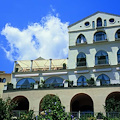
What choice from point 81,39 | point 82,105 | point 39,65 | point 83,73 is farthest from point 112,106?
point 39,65

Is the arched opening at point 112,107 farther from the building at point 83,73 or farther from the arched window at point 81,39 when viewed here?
the arched window at point 81,39

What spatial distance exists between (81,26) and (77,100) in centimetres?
1475

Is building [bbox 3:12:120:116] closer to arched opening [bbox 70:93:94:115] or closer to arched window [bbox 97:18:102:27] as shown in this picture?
arched opening [bbox 70:93:94:115]

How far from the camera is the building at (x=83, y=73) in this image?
28.8m

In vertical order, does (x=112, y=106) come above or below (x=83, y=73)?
below

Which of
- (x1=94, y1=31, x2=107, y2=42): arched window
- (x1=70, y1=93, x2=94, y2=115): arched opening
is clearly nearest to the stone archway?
(x1=70, y1=93, x2=94, y2=115): arched opening

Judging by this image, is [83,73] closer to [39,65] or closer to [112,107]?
[112,107]

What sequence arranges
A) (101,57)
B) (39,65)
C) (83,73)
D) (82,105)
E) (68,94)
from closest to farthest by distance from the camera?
(68,94)
(82,105)
(83,73)
(101,57)
(39,65)

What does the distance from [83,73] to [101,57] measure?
14.2ft

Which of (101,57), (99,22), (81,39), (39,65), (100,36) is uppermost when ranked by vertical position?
(99,22)

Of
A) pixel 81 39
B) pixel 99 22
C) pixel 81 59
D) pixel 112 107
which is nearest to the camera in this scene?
pixel 112 107

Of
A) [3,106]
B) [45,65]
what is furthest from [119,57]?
[3,106]

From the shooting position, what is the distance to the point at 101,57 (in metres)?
34.2

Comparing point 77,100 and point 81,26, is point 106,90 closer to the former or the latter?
point 77,100
